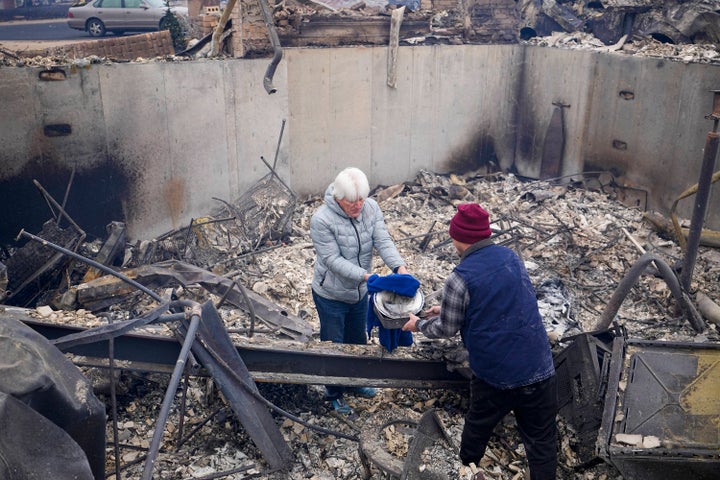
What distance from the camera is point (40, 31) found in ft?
62.4

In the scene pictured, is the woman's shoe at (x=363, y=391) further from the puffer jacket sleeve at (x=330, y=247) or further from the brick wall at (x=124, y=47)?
the brick wall at (x=124, y=47)

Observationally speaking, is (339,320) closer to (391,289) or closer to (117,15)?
(391,289)

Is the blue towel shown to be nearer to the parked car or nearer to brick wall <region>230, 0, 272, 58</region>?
brick wall <region>230, 0, 272, 58</region>

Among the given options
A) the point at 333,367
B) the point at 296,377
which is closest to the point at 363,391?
the point at 333,367

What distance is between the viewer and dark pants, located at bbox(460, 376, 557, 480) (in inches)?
136

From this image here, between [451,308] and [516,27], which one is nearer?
Result: [451,308]

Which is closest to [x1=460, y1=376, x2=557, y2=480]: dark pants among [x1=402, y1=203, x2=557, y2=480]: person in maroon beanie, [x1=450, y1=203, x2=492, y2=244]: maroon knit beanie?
[x1=402, y1=203, x2=557, y2=480]: person in maroon beanie

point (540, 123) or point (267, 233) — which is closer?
point (267, 233)

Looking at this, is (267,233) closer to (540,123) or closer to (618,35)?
(540,123)

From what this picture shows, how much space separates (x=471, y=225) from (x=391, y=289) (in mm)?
710

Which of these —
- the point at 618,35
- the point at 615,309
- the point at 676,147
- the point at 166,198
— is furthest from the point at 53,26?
the point at 615,309

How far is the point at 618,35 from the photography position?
10250 millimetres

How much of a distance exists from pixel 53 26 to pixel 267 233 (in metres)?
16.8

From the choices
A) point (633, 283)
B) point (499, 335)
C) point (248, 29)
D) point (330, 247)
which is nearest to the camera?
point (499, 335)
